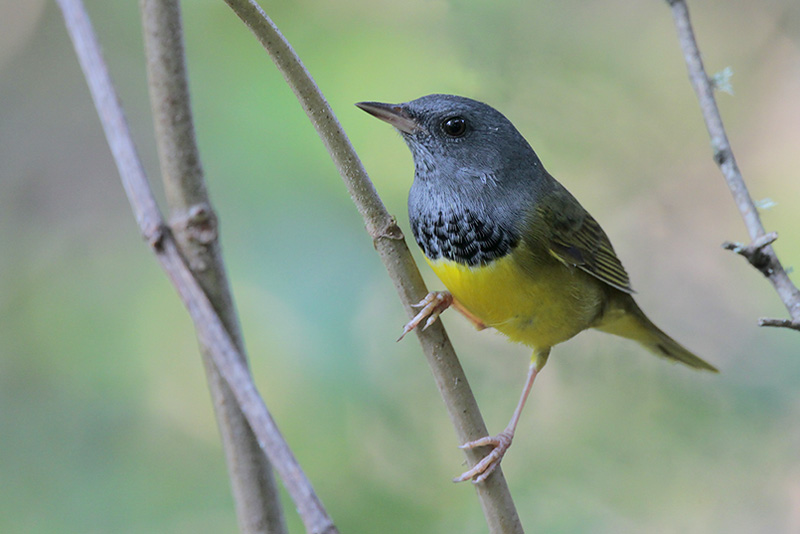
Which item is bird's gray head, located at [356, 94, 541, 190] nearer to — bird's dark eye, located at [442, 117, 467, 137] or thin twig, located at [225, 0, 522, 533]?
bird's dark eye, located at [442, 117, 467, 137]

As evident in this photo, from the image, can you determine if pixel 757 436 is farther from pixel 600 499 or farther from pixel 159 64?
pixel 159 64

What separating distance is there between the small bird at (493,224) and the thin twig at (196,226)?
113 cm

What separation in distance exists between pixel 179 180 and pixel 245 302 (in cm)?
168

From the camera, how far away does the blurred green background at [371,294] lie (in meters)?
3.05

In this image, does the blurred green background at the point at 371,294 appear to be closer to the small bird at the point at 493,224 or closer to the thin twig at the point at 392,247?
the small bird at the point at 493,224

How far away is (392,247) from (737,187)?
73 centimetres

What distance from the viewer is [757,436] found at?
3379 mm

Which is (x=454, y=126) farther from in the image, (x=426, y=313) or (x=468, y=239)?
(x=426, y=313)

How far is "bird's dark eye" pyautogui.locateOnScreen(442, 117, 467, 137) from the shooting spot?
281 centimetres

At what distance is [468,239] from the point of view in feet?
8.78

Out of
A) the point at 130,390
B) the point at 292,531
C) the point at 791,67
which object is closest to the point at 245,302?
the point at 130,390

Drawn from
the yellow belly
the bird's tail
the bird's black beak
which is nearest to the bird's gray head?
the bird's black beak

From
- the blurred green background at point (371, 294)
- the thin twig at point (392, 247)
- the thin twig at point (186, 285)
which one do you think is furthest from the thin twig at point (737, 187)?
the blurred green background at point (371, 294)

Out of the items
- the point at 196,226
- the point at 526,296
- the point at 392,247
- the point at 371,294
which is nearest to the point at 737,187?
the point at 392,247
